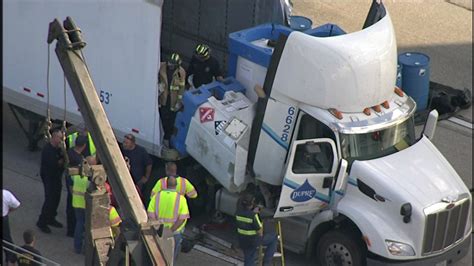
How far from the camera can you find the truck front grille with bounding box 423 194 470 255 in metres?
13.2

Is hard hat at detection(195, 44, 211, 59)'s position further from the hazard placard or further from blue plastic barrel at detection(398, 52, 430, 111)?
blue plastic barrel at detection(398, 52, 430, 111)

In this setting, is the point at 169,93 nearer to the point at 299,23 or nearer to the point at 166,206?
the point at 166,206

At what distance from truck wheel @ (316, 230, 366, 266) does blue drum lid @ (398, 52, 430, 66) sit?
5.22 metres

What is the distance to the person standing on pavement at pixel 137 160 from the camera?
14.4 meters

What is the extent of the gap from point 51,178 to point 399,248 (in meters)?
4.84

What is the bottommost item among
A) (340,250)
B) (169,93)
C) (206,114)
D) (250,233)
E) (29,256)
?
(340,250)

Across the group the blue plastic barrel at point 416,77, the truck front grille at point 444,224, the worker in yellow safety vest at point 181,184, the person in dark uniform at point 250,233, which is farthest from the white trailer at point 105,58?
the blue plastic barrel at point 416,77

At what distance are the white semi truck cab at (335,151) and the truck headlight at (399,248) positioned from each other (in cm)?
1

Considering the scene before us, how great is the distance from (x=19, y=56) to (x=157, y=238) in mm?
7730

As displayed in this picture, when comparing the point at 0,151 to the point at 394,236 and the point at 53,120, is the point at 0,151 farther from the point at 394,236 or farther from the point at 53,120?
the point at 394,236

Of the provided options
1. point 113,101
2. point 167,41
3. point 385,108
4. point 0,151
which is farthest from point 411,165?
point 0,151

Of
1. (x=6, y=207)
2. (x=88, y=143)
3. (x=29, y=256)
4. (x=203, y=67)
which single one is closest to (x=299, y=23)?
(x=203, y=67)

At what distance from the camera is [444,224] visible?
43.8 ft

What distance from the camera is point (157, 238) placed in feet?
28.8
